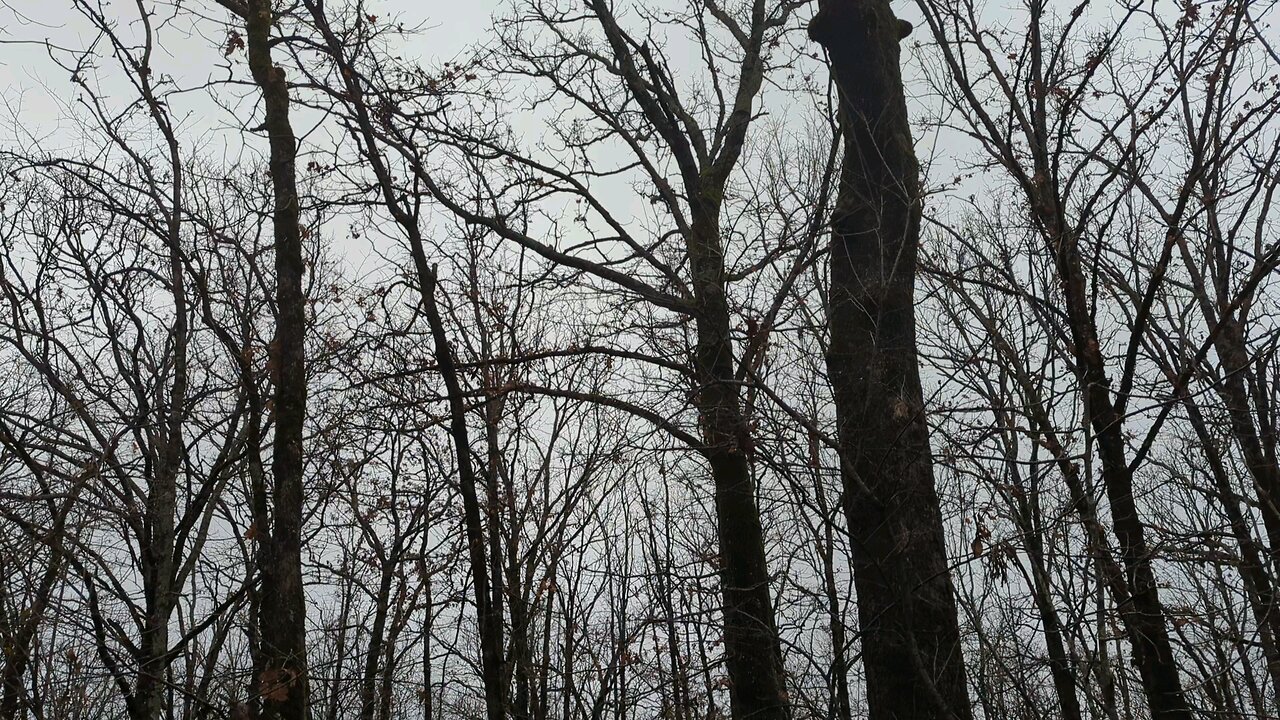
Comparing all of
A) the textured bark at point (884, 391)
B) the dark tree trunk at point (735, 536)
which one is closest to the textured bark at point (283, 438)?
the dark tree trunk at point (735, 536)

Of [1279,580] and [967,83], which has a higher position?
[967,83]

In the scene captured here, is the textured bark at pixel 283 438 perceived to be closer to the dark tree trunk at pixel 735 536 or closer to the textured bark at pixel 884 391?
the dark tree trunk at pixel 735 536

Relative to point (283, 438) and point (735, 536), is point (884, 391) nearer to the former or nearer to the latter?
point (735, 536)

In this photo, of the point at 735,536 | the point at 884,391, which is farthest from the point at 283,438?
the point at 735,536

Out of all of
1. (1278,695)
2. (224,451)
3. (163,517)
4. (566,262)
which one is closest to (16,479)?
(163,517)

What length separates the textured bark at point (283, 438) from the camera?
5730mm

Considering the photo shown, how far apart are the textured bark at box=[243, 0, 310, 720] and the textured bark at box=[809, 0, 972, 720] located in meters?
3.59

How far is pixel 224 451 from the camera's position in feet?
44.3

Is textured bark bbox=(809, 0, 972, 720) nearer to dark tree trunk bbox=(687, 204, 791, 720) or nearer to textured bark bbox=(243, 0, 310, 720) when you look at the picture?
dark tree trunk bbox=(687, 204, 791, 720)

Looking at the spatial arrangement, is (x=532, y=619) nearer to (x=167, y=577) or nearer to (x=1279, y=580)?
(x=167, y=577)

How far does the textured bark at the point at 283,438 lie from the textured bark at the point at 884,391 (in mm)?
3587

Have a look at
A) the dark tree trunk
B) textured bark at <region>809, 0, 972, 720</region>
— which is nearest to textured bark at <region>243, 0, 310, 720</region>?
the dark tree trunk

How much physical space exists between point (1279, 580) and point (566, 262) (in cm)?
665

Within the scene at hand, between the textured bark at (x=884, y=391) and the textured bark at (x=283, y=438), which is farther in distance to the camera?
the textured bark at (x=283, y=438)
